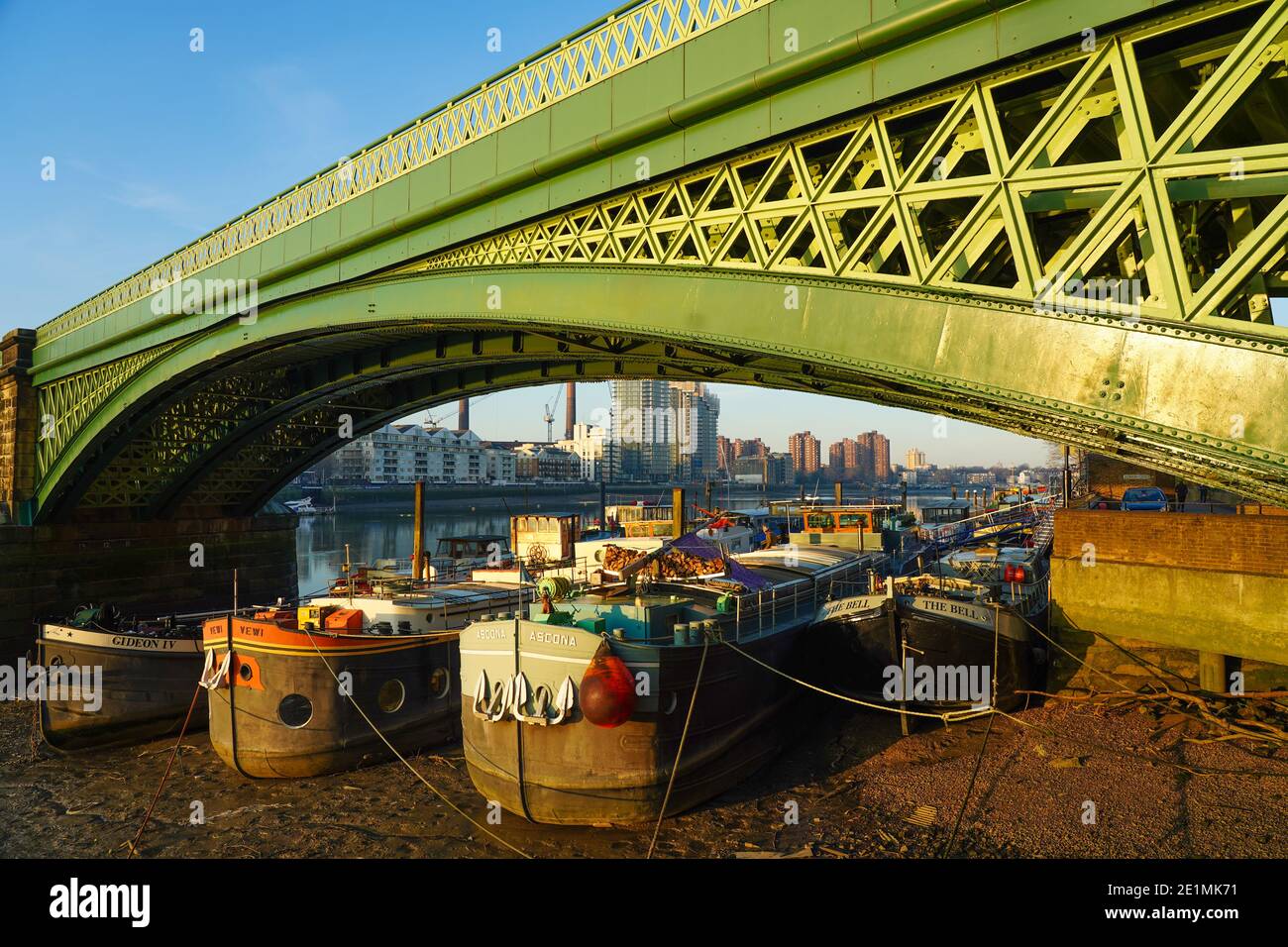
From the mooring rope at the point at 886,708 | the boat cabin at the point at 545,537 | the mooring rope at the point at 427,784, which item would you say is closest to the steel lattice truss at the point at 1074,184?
the mooring rope at the point at 886,708

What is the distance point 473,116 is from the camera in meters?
12.3

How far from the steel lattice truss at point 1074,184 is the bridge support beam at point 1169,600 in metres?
8.35

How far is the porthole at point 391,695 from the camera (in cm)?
1568

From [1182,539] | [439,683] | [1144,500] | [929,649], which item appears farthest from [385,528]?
[1182,539]

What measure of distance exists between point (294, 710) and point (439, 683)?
3073mm

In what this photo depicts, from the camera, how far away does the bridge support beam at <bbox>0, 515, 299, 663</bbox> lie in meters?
25.6

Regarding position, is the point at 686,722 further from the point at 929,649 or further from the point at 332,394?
the point at 332,394

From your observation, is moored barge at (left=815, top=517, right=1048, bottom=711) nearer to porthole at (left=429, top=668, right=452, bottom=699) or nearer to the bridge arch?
the bridge arch

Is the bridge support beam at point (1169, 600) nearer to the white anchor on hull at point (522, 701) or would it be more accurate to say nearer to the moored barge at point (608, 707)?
the moored barge at point (608, 707)

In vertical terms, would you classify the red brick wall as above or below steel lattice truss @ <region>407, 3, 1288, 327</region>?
below

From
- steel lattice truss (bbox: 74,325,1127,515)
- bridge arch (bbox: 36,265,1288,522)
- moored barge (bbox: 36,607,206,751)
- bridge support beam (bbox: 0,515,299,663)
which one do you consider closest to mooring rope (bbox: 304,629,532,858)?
moored barge (bbox: 36,607,206,751)

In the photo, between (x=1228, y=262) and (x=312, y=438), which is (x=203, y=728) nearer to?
(x=312, y=438)

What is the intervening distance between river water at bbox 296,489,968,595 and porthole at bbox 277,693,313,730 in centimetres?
2216

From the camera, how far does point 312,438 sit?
3089cm
